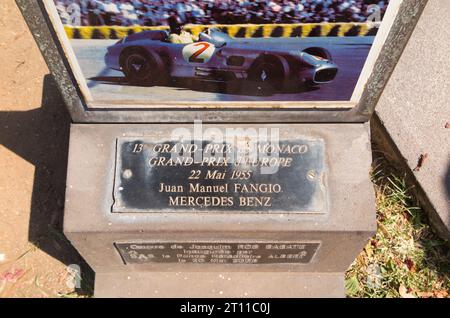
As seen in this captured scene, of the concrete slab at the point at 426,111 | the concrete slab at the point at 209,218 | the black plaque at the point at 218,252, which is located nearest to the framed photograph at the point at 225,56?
the concrete slab at the point at 209,218

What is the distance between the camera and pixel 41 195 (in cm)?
360

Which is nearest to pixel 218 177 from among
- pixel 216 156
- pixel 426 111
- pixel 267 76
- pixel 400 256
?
pixel 216 156

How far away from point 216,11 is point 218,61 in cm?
35

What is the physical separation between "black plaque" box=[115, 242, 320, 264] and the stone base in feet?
0.66

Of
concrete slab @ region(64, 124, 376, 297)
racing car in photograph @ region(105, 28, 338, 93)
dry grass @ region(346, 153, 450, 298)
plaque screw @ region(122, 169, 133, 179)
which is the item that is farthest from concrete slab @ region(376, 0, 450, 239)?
plaque screw @ region(122, 169, 133, 179)

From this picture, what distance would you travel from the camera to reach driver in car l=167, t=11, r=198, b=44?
227 cm

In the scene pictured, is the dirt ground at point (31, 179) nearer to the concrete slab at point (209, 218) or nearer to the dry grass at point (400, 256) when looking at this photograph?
the concrete slab at point (209, 218)

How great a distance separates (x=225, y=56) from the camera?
2492mm

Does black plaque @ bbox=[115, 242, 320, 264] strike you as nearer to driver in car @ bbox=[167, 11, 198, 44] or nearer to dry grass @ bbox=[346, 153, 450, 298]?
Result: dry grass @ bbox=[346, 153, 450, 298]

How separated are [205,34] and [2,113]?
231 cm

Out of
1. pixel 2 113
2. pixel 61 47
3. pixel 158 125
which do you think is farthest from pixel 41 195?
pixel 61 47

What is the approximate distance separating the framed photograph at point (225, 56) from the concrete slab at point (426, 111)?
91 centimetres

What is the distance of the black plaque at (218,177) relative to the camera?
2.69 metres

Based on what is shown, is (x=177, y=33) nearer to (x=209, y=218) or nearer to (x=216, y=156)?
(x=216, y=156)
